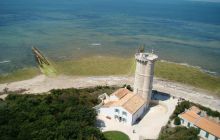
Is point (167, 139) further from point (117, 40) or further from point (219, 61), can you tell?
point (117, 40)

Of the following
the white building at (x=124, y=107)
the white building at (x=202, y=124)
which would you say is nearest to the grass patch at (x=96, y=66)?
the white building at (x=124, y=107)

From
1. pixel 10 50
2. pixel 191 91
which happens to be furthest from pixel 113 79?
pixel 10 50

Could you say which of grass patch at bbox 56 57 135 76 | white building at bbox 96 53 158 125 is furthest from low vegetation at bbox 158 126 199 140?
grass patch at bbox 56 57 135 76

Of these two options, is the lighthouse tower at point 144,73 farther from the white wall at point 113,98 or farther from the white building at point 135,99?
the white wall at point 113,98

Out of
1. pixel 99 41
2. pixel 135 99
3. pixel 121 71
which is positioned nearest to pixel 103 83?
pixel 121 71

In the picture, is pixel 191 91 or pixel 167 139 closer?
pixel 167 139

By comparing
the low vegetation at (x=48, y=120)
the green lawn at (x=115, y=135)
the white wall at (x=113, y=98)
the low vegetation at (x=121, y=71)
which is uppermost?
the low vegetation at (x=48, y=120)
